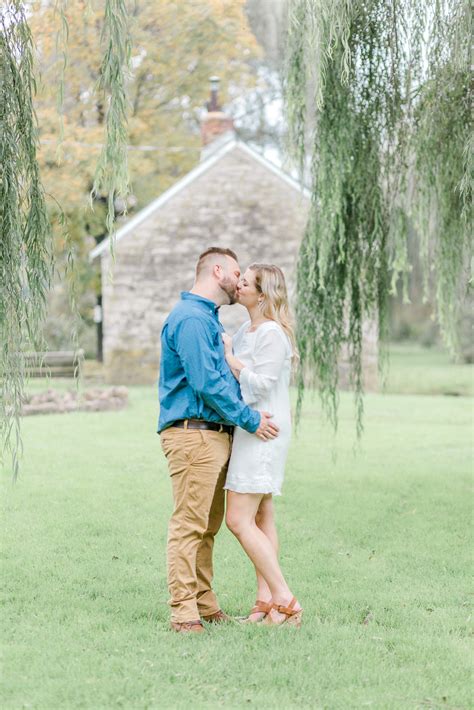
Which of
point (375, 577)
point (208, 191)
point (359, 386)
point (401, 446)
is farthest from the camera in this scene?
point (208, 191)

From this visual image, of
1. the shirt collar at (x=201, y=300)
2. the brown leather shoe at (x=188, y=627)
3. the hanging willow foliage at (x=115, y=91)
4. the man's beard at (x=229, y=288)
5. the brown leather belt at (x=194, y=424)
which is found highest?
the hanging willow foliage at (x=115, y=91)

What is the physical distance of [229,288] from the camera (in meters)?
4.87

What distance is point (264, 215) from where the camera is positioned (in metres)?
20.6

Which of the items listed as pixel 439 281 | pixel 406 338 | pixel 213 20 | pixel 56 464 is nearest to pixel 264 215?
pixel 213 20

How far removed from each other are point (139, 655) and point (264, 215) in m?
16.8

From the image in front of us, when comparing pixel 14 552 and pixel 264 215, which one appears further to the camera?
pixel 264 215

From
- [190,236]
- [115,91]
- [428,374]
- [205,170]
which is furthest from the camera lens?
[428,374]

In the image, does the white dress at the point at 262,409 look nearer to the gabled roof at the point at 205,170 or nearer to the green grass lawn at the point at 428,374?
the green grass lawn at the point at 428,374

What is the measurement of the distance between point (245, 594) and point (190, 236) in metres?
15.7

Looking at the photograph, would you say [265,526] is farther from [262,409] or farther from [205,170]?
[205,170]

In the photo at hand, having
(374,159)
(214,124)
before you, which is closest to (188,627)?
(374,159)

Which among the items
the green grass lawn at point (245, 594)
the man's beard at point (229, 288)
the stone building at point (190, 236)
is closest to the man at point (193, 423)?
the man's beard at point (229, 288)

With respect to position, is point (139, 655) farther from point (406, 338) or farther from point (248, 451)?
point (406, 338)

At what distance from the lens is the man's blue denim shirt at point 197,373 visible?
452 cm
